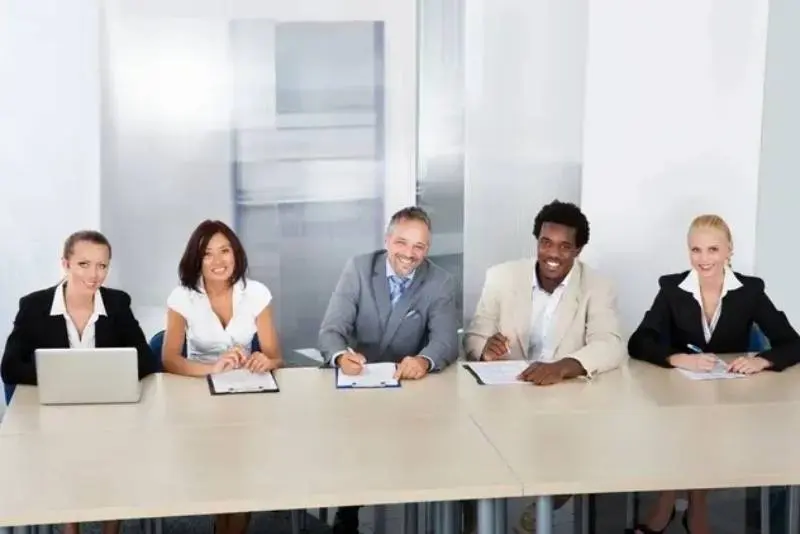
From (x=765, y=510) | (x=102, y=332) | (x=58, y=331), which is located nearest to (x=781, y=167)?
(x=765, y=510)

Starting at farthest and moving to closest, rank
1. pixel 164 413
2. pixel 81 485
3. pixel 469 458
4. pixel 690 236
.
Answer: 1. pixel 690 236
2. pixel 164 413
3. pixel 469 458
4. pixel 81 485

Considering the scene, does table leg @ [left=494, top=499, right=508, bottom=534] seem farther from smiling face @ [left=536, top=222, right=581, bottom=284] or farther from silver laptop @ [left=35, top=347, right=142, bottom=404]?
smiling face @ [left=536, top=222, right=581, bottom=284]

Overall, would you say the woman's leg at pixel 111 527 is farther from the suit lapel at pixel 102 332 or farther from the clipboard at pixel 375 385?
the clipboard at pixel 375 385

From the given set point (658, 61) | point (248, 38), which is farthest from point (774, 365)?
point (248, 38)

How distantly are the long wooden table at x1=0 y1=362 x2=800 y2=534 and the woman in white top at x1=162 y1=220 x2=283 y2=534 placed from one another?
324 millimetres

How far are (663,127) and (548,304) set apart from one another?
1580mm

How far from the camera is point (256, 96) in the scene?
4.77m

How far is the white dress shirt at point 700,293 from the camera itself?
12.5 feet

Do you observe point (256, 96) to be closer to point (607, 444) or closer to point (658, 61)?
point (658, 61)

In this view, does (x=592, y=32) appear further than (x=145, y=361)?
Yes

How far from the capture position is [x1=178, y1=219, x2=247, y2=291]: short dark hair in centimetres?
362

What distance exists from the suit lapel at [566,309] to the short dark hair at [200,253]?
117cm

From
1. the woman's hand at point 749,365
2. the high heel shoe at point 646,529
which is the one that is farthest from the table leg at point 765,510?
the woman's hand at point 749,365

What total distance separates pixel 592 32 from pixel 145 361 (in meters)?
2.76
